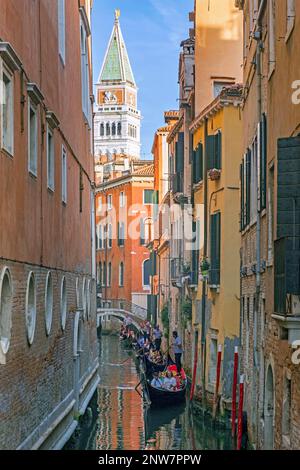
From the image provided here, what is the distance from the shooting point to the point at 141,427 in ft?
63.4

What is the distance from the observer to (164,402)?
20.8 m

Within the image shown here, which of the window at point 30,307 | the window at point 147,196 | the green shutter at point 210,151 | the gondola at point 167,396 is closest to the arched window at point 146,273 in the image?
the window at point 147,196

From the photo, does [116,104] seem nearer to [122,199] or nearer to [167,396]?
[122,199]

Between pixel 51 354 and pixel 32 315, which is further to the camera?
pixel 51 354

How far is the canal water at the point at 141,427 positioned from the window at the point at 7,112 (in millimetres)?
7818

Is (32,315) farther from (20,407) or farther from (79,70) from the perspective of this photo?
(79,70)

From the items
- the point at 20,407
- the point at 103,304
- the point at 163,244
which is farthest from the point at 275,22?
the point at 103,304

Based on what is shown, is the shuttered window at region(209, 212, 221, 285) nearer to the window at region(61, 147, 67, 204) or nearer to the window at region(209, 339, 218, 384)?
the window at region(209, 339, 218, 384)

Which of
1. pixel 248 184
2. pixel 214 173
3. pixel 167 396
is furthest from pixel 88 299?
pixel 248 184

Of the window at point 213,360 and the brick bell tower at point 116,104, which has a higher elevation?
the brick bell tower at point 116,104

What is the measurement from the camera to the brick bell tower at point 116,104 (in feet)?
359

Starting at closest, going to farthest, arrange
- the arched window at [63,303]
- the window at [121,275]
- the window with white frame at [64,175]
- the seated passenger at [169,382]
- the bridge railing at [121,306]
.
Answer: the arched window at [63,303], the window with white frame at [64,175], the seated passenger at [169,382], the bridge railing at [121,306], the window at [121,275]

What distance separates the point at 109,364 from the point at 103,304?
17.2 m

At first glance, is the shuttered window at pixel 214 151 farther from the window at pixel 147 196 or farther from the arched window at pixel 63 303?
the window at pixel 147 196
